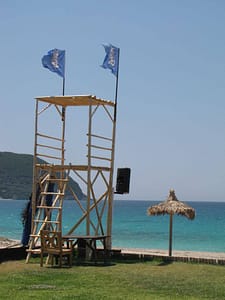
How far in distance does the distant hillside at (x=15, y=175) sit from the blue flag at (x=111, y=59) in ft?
Answer: 524

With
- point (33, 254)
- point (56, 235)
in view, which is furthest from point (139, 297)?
point (33, 254)

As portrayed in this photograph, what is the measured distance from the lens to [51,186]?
18.0 m

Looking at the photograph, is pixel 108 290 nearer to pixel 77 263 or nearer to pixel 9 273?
pixel 9 273

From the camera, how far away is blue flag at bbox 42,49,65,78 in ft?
60.4

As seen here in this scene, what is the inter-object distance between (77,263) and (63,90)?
5.15 m

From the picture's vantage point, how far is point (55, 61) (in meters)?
18.5

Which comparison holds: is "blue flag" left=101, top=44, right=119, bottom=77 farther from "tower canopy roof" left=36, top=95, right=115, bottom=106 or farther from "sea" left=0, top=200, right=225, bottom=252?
"sea" left=0, top=200, right=225, bottom=252

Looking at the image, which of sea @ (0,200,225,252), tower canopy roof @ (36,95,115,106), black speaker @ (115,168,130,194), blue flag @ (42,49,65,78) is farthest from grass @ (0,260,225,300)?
sea @ (0,200,225,252)

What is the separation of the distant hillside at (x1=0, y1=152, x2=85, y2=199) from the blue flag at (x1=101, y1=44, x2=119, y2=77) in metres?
160

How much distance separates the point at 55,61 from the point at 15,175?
550ft

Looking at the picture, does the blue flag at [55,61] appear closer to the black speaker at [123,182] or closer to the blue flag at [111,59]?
the blue flag at [111,59]

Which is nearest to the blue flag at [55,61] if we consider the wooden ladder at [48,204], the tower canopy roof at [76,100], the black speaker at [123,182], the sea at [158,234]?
the tower canopy roof at [76,100]

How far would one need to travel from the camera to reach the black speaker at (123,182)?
1811 centimetres

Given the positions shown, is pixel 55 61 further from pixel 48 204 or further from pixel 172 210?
pixel 172 210
